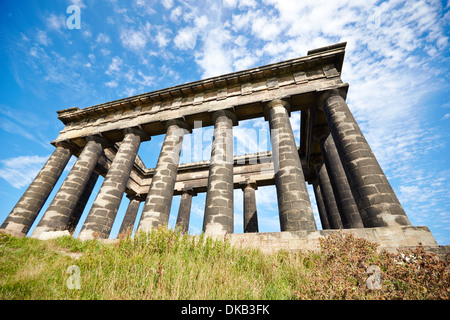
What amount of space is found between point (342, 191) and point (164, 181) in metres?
9.00

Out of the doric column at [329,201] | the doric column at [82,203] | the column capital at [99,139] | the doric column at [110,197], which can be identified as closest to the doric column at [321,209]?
the doric column at [329,201]

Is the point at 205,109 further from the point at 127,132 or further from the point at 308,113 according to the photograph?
the point at 308,113

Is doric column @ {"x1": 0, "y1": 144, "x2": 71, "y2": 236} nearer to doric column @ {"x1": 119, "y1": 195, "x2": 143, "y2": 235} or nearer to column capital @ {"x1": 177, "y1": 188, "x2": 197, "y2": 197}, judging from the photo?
doric column @ {"x1": 119, "y1": 195, "x2": 143, "y2": 235}

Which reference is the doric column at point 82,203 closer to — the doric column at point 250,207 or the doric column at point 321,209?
the doric column at point 250,207

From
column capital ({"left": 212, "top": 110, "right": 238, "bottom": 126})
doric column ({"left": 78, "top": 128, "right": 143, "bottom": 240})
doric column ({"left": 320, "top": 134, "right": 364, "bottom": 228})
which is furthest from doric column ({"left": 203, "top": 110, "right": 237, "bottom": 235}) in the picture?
doric column ({"left": 320, "top": 134, "right": 364, "bottom": 228})

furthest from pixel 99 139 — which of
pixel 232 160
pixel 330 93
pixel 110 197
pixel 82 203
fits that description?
pixel 330 93

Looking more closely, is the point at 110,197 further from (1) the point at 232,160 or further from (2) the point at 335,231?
(2) the point at 335,231

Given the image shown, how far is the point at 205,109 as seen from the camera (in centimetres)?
1177

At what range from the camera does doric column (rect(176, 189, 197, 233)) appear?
15988mm

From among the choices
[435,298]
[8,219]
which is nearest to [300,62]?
[435,298]

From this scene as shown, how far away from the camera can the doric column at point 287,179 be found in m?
7.04

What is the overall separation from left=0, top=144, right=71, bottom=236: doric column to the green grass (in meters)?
7.23

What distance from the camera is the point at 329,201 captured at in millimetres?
12312
